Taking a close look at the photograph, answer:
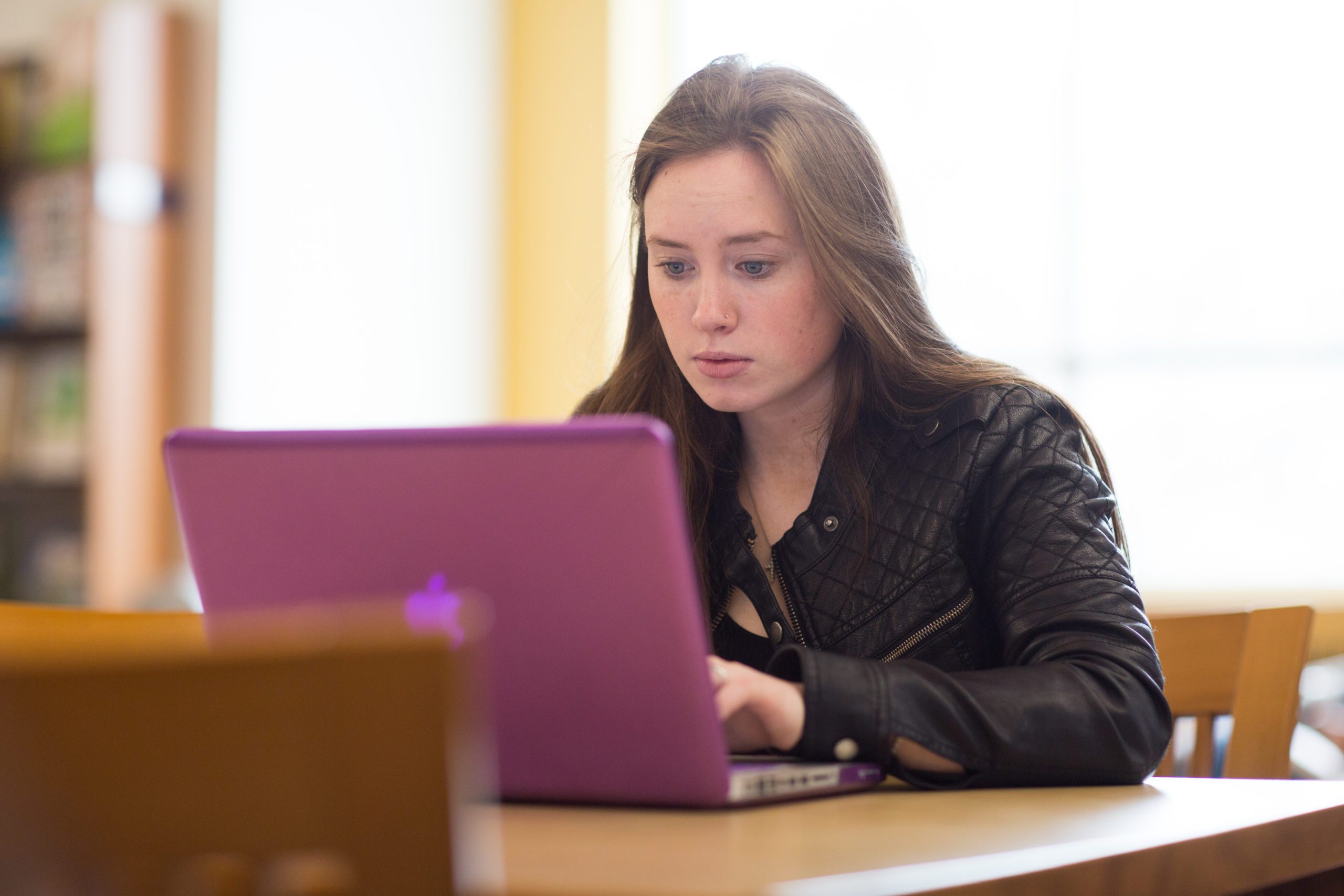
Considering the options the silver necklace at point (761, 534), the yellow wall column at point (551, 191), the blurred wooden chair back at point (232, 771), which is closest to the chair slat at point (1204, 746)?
the silver necklace at point (761, 534)

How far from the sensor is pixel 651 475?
69 centimetres

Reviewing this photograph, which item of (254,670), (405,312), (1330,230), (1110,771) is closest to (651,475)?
(254,670)

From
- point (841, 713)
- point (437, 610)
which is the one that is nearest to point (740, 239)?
point (841, 713)

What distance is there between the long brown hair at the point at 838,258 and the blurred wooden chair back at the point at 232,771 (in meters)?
0.92

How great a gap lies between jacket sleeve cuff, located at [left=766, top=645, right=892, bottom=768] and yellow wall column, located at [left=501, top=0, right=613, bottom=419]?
336cm

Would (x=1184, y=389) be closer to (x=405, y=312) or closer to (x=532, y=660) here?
(x=405, y=312)

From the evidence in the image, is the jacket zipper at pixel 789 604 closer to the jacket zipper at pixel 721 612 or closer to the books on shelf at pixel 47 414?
the jacket zipper at pixel 721 612

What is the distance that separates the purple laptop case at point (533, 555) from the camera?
2.33 feet

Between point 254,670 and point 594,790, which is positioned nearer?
point 254,670

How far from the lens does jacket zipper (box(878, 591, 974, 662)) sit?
4.16ft

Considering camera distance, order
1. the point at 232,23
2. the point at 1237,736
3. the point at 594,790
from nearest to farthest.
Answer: the point at 594,790 < the point at 1237,736 < the point at 232,23

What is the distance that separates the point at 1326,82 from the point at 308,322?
2927 millimetres

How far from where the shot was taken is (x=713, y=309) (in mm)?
1281

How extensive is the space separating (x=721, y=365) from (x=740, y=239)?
12cm
